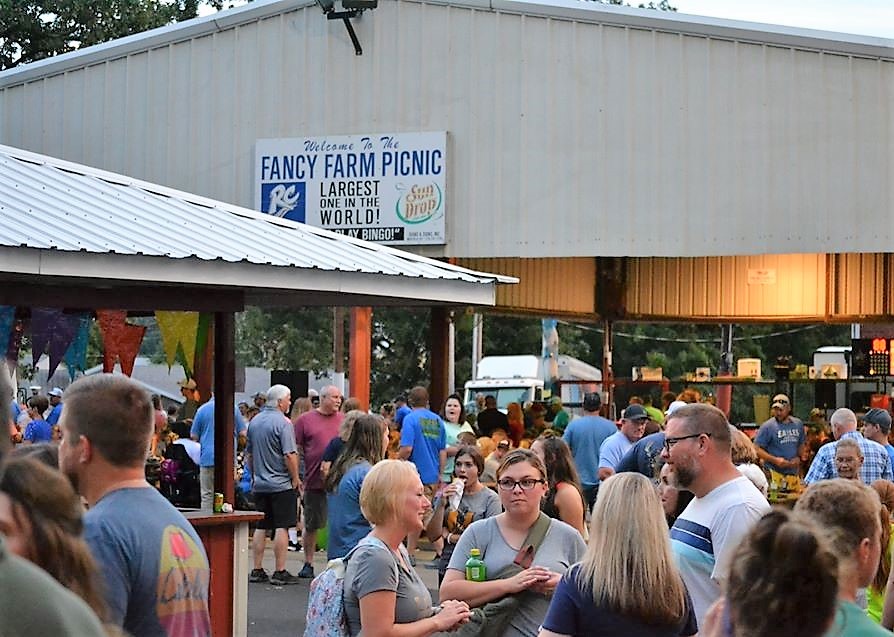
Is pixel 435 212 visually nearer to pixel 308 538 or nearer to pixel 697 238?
pixel 697 238

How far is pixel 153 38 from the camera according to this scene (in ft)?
70.4

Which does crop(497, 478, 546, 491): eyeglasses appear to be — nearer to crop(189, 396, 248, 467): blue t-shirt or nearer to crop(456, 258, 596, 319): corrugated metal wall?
crop(189, 396, 248, 467): blue t-shirt

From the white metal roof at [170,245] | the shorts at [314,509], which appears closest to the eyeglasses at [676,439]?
the white metal roof at [170,245]

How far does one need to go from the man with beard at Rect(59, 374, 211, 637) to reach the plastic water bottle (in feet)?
7.67

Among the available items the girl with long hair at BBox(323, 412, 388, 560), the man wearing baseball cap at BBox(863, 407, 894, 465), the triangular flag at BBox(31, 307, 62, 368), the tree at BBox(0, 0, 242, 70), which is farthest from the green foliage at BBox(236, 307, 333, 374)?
the girl with long hair at BBox(323, 412, 388, 560)

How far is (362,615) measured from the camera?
629 cm

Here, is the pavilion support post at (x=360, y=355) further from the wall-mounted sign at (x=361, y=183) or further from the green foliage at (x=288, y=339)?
the green foliage at (x=288, y=339)

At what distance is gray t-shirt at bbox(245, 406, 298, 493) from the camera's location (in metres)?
15.3

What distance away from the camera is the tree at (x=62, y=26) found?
33.3 meters

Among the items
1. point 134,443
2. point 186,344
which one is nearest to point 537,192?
point 186,344

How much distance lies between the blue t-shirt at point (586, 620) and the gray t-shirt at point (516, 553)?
1.32 meters

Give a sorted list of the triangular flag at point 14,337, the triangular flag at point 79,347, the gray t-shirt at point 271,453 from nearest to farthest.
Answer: the triangular flag at point 14,337 → the triangular flag at point 79,347 → the gray t-shirt at point 271,453

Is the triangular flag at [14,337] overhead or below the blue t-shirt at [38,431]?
overhead

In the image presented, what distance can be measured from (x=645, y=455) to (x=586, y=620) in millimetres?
7181
